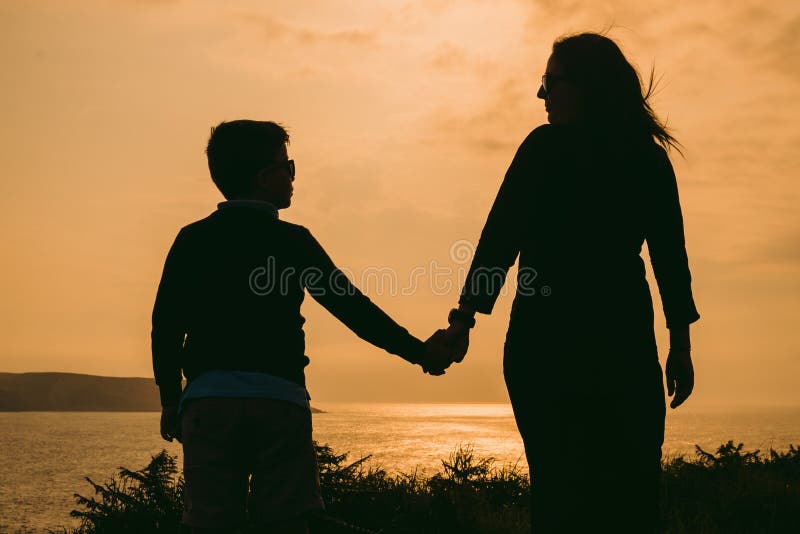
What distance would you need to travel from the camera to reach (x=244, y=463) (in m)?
3.47

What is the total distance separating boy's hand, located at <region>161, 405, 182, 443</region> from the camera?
3.78 meters

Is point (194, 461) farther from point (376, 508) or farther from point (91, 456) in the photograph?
point (91, 456)

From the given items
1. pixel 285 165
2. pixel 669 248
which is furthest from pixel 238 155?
pixel 669 248

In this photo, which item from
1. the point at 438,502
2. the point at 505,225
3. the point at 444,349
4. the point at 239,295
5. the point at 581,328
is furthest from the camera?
the point at 438,502

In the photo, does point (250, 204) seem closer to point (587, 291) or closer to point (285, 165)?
point (285, 165)

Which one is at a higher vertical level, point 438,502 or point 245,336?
point 245,336

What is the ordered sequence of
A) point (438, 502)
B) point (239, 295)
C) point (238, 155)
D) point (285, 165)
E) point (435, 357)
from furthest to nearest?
1. point (438, 502)
2. point (435, 357)
3. point (285, 165)
4. point (238, 155)
5. point (239, 295)

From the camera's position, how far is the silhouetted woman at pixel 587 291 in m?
3.04

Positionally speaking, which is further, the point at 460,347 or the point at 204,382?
the point at 460,347

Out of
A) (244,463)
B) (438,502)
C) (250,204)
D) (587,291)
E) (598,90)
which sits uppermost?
(598,90)

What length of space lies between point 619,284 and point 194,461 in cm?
191

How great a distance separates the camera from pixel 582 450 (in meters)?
3.02

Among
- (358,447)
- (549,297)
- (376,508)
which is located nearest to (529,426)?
(549,297)

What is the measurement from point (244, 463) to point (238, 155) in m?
1.46
